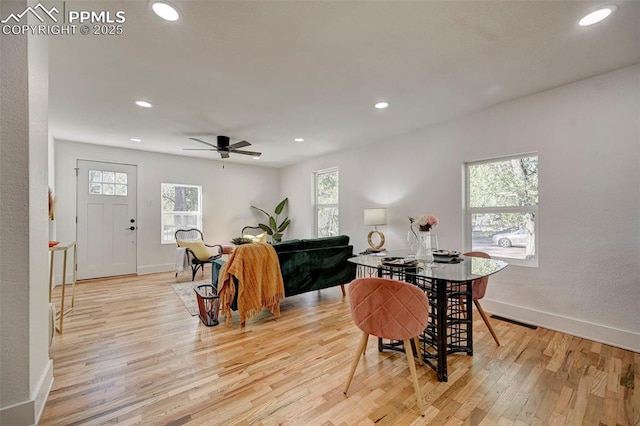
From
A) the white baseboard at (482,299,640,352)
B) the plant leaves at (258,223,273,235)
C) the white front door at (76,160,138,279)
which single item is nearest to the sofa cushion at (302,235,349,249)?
the white baseboard at (482,299,640,352)

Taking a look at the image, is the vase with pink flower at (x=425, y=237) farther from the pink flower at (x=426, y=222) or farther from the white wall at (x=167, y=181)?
the white wall at (x=167, y=181)

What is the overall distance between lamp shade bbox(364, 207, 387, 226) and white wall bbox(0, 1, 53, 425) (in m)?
3.69

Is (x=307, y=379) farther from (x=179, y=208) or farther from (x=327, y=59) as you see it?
(x=179, y=208)

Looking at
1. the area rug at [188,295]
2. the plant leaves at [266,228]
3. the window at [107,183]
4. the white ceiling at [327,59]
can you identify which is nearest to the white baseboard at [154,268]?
the area rug at [188,295]

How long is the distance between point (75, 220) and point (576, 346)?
7155mm

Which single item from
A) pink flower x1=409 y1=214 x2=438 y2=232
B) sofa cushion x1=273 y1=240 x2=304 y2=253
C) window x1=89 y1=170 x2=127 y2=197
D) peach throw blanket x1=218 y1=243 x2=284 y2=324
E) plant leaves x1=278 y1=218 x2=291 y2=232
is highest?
window x1=89 y1=170 x2=127 y2=197

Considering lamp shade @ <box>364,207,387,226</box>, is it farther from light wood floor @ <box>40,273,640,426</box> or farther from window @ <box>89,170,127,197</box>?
window @ <box>89,170,127,197</box>

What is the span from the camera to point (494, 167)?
3.24 meters

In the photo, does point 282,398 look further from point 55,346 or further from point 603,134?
point 603,134

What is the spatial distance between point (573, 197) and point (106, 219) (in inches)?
275

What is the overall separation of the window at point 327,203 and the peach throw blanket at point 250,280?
2695 millimetres

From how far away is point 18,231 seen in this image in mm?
1395

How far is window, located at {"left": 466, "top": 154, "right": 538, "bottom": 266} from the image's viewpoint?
2943 millimetres

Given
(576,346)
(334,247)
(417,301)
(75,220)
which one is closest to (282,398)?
(417,301)
